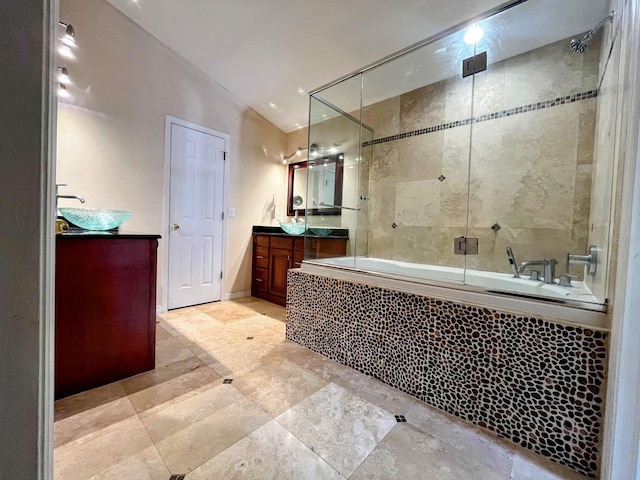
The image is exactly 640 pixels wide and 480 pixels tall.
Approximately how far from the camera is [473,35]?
1963 millimetres

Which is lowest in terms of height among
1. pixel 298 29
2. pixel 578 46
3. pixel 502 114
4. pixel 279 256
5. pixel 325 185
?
pixel 279 256

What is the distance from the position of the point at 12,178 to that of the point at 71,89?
8.65ft

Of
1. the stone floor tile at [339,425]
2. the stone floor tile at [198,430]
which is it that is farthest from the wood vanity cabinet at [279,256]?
the stone floor tile at [198,430]

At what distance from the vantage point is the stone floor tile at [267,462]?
103 cm

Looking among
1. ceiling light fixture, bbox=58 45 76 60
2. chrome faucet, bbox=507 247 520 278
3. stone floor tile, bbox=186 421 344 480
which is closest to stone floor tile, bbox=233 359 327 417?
stone floor tile, bbox=186 421 344 480

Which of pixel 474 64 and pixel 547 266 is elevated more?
pixel 474 64

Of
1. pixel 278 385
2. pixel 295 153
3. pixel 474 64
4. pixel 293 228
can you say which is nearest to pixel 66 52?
pixel 295 153

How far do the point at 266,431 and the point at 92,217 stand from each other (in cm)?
164

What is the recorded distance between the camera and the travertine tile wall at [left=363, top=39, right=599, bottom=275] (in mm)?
1894

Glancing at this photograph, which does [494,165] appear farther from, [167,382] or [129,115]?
[129,115]

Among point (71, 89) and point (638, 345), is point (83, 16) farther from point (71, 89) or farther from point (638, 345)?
point (638, 345)

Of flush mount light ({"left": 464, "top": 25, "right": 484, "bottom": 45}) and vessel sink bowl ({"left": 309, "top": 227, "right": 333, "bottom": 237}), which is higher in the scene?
flush mount light ({"left": 464, "top": 25, "right": 484, "bottom": 45})

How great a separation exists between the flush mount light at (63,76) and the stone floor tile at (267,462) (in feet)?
9.40

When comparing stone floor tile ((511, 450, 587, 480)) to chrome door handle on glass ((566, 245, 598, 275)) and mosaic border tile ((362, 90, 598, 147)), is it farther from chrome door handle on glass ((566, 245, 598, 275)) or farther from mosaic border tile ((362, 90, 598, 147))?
mosaic border tile ((362, 90, 598, 147))
